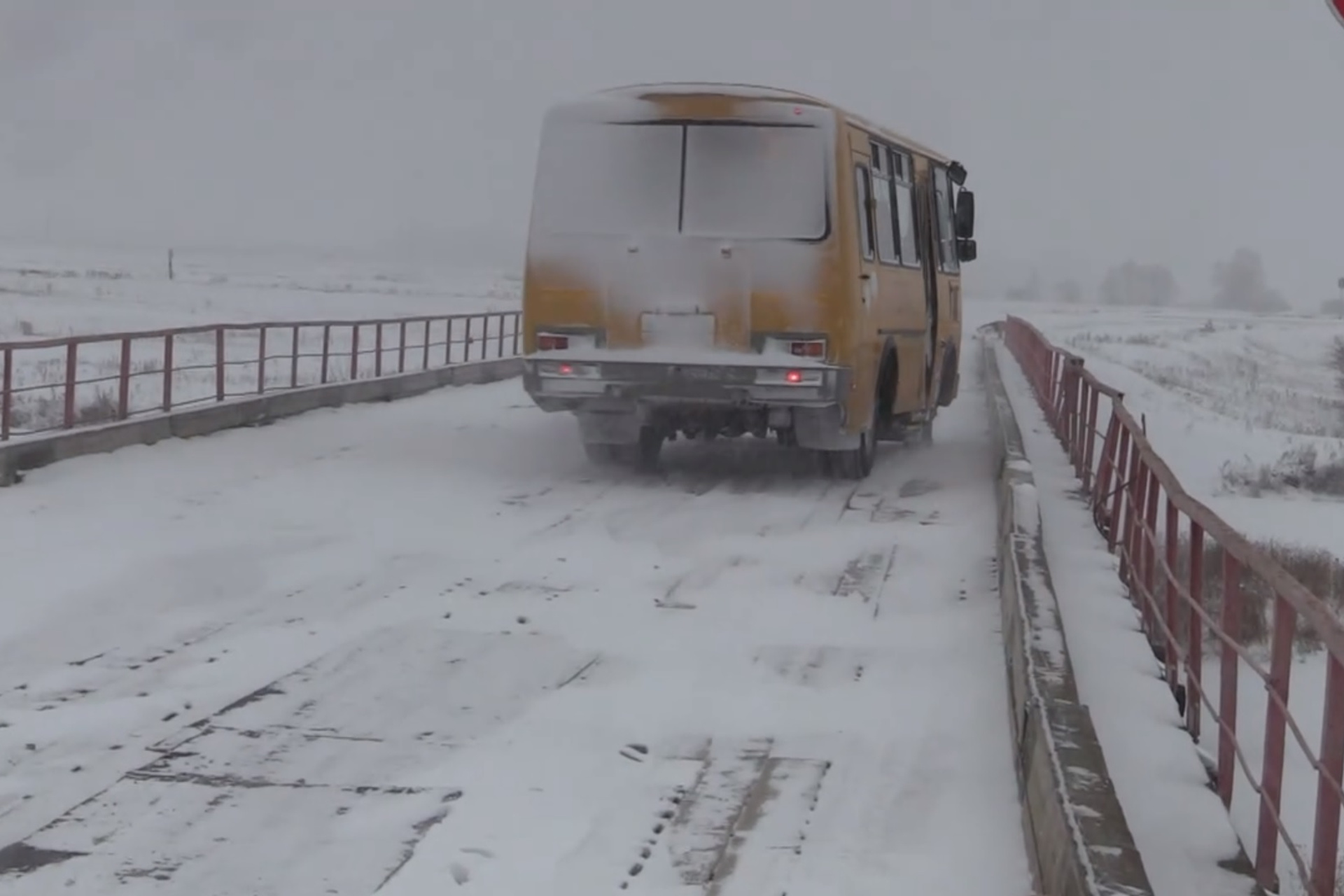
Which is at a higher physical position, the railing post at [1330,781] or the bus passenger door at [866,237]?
the bus passenger door at [866,237]

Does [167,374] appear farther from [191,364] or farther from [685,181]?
[191,364]

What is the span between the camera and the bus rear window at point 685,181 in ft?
46.5

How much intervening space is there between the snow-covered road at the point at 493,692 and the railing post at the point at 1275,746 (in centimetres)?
79

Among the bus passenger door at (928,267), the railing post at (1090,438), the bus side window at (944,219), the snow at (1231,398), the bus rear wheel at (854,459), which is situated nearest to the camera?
the railing post at (1090,438)

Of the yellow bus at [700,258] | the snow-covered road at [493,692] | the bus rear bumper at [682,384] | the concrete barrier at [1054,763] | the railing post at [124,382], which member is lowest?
the snow-covered road at [493,692]

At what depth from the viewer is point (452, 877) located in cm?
576

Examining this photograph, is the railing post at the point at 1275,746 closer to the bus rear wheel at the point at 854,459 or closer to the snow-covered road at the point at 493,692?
the snow-covered road at the point at 493,692

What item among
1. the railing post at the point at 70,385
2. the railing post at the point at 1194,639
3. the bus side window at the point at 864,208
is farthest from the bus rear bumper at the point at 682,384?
the railing post at the point at 1194,639

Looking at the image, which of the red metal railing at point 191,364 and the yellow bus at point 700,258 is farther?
the red metal railing at point 191,364

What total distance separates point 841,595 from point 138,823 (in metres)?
5.20

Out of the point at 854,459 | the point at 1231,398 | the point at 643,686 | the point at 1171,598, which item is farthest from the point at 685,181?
the point at 1231,398

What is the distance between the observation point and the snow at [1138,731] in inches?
236

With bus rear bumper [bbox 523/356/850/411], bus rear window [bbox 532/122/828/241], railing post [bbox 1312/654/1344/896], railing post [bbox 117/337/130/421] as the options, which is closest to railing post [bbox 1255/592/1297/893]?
railing post [bbox 1312/654/1344/896]

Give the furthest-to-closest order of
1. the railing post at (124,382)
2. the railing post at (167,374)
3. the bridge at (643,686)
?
the railing post at (167,374) → the railing post at (124,382) → the bridge at (643,686)
